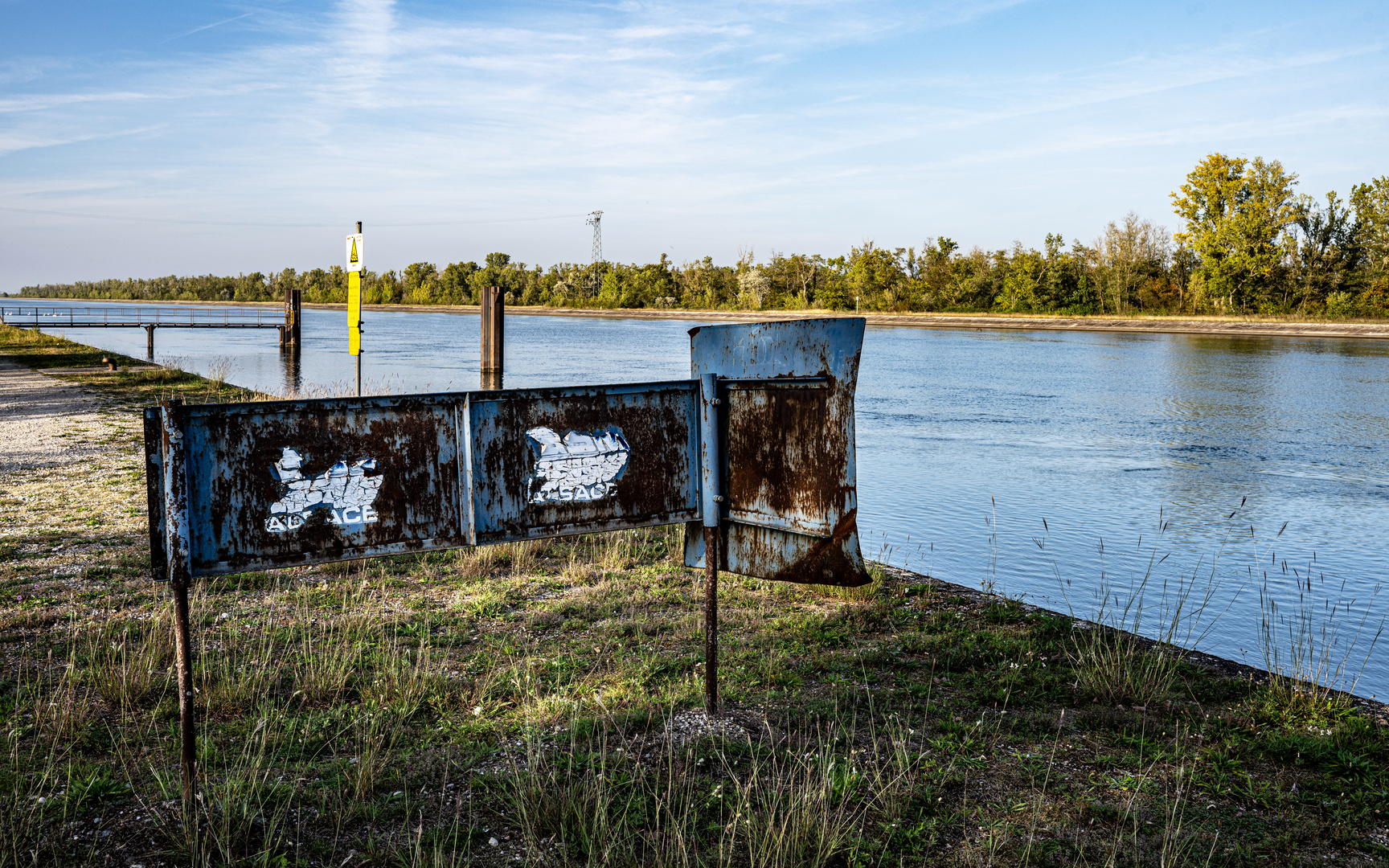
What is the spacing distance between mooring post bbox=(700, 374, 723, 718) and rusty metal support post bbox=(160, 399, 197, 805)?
208 cm

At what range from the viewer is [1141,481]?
560 inches

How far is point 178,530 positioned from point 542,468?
53.7 inches

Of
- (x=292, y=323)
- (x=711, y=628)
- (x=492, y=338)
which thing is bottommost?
(x=711, y=628)

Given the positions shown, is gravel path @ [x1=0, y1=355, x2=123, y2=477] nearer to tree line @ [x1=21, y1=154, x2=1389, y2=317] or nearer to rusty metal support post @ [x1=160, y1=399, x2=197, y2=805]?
rusty metal support post @ [x1=160, y1=399, x2=197, y2=805]

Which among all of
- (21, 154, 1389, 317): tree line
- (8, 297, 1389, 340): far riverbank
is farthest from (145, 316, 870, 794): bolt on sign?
(21, 154, 1389, 317): tree line

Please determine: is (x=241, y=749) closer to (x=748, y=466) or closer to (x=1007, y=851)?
(x=748, y=466)

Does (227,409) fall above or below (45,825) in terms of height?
above

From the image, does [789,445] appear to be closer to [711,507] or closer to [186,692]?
Answer: [711,507]

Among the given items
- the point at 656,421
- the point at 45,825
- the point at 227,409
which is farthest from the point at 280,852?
the point at 656,421

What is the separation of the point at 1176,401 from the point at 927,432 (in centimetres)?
1011

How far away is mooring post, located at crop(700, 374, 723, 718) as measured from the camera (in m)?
4.14

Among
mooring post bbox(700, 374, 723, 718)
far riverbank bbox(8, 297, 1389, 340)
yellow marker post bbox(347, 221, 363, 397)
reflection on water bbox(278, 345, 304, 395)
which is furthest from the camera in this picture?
far riverbank bbox(8, 297, 1389, 340)

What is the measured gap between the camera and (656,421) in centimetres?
413

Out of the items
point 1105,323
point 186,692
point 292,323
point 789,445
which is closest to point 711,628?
point 789,445
